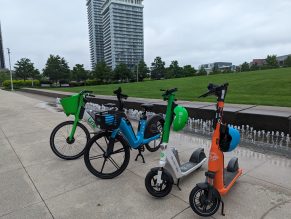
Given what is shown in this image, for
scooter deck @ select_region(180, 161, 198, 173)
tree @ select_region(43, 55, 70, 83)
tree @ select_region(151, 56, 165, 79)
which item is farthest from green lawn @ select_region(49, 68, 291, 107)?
tree @ select_region(43, 55, 70, 83)

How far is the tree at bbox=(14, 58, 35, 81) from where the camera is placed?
50.6m

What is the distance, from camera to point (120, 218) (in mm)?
2250

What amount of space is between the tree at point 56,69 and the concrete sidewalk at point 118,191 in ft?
156

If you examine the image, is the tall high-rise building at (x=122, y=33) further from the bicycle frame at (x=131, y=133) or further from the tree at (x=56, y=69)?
the bicycle frame at (x=131, y=133)

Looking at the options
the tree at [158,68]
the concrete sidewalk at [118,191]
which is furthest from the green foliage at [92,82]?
the concrete sidewalk at [118,191]

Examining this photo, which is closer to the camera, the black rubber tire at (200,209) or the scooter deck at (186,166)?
the black rubber tire at (200,209)

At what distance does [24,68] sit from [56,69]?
923 centimetres

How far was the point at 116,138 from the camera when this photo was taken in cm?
314

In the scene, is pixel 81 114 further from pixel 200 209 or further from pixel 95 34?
pixel 95 34

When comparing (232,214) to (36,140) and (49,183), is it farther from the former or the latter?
(36,140)

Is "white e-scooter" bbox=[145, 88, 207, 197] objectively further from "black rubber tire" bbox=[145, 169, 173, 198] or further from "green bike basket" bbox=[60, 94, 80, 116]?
"green bike basket" bbox=[60, 94, 80, 116]

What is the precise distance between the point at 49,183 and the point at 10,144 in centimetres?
257

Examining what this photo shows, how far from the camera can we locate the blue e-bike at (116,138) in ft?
10.0

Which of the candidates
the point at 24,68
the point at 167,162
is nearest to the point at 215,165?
the point at 167,162
